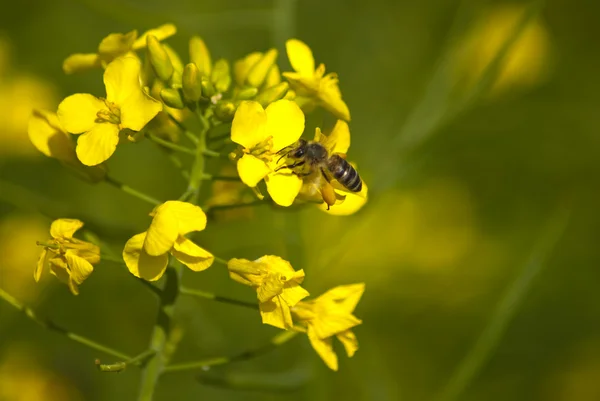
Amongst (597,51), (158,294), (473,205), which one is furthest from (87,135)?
(597,51)

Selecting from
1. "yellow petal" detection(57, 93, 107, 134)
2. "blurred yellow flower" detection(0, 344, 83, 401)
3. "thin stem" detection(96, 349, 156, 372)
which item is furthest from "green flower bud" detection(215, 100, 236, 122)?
"blurred yellow flower" detection(0, 344, 83, 401)

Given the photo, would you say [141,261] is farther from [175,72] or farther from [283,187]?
[175,72]

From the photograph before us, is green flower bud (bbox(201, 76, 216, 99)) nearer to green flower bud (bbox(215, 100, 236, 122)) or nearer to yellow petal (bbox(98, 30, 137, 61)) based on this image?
green flower bud (bbox(215, 100, 236, 122))

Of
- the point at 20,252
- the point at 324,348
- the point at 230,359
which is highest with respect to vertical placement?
the point at 324,348

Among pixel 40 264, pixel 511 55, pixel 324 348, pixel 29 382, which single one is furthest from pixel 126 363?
pixel 511 55

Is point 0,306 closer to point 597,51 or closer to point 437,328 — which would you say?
point 437,328

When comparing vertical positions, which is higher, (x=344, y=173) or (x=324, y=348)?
(x=344, y=173)
